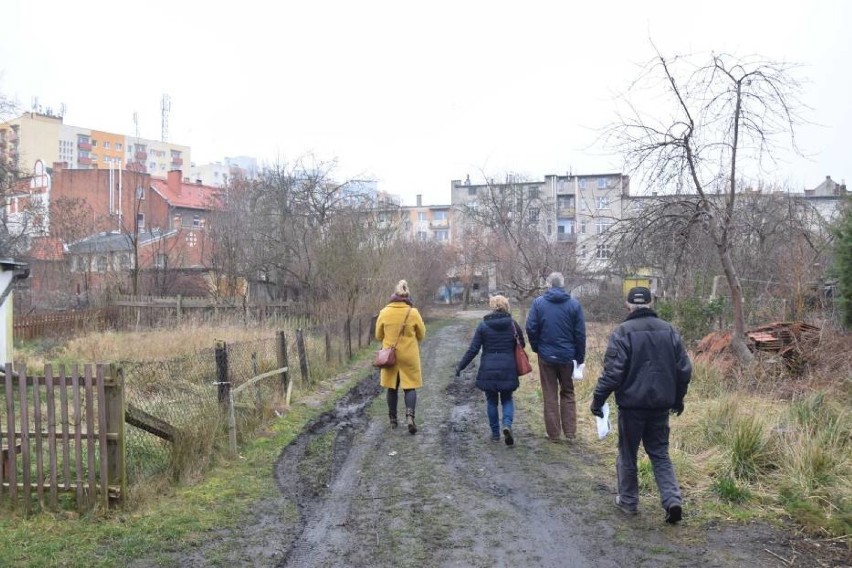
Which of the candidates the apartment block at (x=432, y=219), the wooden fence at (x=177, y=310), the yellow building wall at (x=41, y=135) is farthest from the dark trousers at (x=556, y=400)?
the yellow building wall at (x=41, y=135)

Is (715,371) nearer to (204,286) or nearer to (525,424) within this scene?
(525,424)

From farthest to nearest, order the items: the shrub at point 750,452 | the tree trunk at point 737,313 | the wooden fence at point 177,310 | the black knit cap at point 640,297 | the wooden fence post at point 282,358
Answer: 1. the wooden fence at point 177,310
2. the tree trunk at point 737,313
3. the wooden fence post at point 282,358
4. the shrub at point 750,452
5. the black knit cap at point 640,297

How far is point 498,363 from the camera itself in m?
8.02

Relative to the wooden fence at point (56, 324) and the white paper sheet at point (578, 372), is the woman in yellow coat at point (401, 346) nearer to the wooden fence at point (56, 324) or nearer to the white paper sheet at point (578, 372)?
the white paper sheet at point (578, 372)

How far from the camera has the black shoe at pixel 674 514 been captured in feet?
16.4

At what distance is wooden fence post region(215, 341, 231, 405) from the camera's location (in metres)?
7.82

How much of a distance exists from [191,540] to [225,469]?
2017mm

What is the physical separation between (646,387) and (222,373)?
16.3 feet

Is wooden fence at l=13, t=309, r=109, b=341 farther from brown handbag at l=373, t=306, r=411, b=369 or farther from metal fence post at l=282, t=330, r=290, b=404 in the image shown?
brown handbag at l=373, t=306, r=411, b=369

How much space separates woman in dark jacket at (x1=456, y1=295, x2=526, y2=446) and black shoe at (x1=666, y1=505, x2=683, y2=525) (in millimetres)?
2911

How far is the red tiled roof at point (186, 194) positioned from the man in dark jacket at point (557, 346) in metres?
51.4

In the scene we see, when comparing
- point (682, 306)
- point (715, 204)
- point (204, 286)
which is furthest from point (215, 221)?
point (715, 204)

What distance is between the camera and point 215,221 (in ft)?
117

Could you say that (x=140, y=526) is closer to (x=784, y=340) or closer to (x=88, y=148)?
(x=784, y=340)
